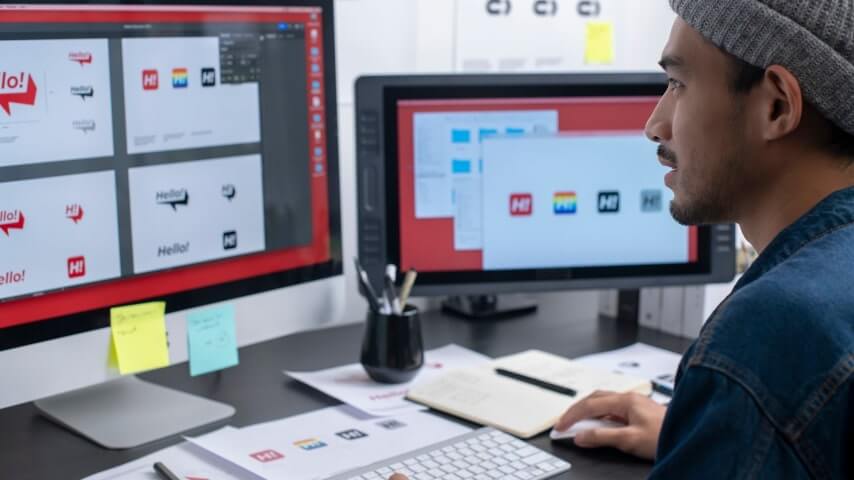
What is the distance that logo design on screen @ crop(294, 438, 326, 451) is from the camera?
1293 millimetres

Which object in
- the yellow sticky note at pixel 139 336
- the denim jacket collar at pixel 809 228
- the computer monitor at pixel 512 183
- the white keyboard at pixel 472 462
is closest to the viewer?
the denim jacket collar at pixel 809 228

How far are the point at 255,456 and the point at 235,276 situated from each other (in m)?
0.28

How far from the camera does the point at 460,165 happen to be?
1635 mm

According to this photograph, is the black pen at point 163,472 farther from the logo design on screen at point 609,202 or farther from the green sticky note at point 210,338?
the logo design on screen at point 609,202

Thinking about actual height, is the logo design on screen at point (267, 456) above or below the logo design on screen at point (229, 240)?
below

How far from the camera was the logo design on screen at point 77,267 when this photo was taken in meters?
1.28

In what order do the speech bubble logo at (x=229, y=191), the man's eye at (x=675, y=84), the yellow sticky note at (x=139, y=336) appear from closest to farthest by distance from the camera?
the man's eye at (x=675, y=84) → the yellow sticky note at (x=139, y=336) → the speech bubble logo at (x=229, y=191)

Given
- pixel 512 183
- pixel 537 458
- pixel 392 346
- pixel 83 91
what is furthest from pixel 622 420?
pixel 83 91

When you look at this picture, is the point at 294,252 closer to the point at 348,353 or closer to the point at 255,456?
the point at 348,353

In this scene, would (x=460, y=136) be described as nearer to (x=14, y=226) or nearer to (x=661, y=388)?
(x=661, y=388)

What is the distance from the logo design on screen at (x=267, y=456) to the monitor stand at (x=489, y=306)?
667 millimetres

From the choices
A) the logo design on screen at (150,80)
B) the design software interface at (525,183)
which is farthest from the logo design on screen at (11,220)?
the design software interface at (525,183)

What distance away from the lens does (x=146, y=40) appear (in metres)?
1.33

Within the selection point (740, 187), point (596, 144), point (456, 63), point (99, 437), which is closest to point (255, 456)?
point (99, 437)
